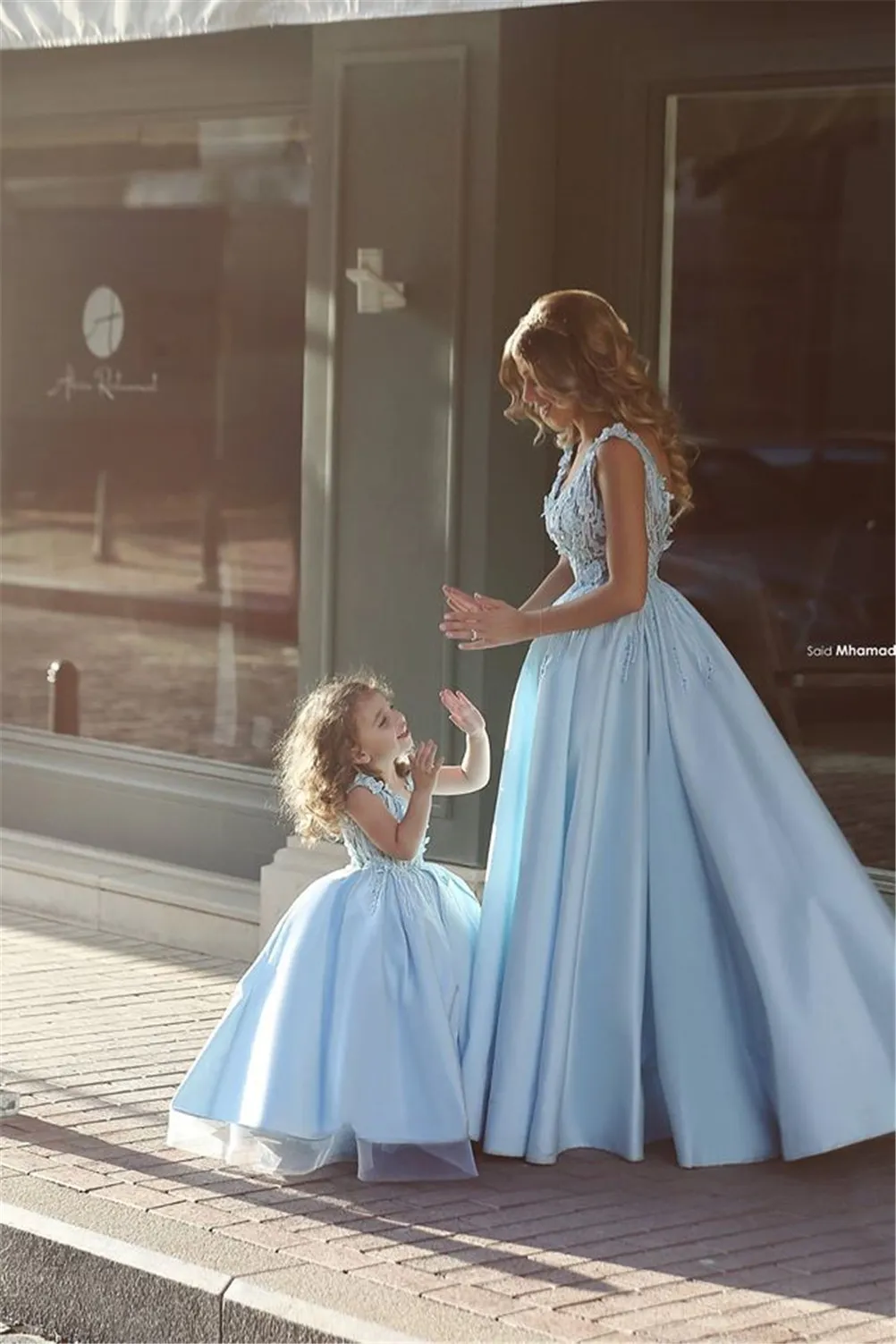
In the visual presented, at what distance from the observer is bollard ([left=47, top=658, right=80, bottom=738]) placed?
27.2 ft

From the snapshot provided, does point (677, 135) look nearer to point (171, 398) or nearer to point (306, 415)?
point (306, 415)

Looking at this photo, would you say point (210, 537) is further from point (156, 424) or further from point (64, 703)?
point (64, 703)

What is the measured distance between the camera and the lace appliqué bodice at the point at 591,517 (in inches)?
198

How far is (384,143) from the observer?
21.7 feet

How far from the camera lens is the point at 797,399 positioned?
629 centimetres

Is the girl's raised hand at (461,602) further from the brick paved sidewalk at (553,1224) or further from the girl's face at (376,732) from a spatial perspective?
the brick paved sidewalk at (553,1224)

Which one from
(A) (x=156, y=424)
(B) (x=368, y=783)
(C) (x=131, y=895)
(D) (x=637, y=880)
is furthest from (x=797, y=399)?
(C) (x=131, y=895)

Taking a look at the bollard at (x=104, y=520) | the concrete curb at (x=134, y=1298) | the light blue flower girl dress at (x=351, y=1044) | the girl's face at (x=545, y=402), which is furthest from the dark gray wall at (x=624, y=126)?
the concrete curb at (x=134, y=1298)

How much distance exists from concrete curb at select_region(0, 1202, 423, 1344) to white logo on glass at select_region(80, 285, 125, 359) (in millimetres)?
4244

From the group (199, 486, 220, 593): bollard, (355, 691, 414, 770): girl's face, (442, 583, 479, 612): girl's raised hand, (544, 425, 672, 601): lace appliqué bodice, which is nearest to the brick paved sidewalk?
(355, 691, 414, 770): girl's face

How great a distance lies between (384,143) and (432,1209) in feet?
11.1

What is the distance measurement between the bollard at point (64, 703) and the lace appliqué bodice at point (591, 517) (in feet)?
11.6

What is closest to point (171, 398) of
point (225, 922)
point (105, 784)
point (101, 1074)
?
point (105, 784)

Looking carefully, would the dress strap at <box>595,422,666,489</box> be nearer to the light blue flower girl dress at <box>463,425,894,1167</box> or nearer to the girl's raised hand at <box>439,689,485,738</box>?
the light blue flower girl dress at <box>463,425,894,1167</box>
